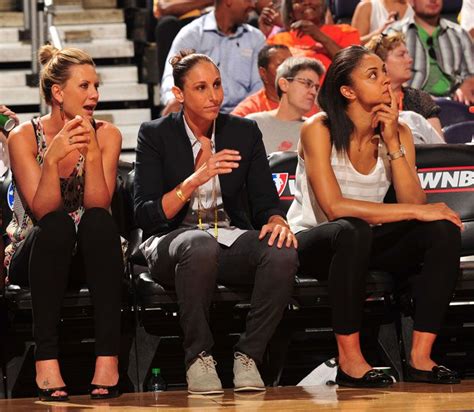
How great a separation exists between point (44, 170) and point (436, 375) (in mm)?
1526

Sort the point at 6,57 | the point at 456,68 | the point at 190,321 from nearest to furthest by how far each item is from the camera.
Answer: the point at 190,321 < the point at 456,68 < the point at 6,57

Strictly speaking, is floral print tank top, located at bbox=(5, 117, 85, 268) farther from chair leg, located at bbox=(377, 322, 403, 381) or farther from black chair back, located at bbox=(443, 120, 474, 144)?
black chair back, located at bbox=(443, 120, 474, 144)

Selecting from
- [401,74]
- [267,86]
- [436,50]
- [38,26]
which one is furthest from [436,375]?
[38,26]

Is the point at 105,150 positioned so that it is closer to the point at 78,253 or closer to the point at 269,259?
the point at 78,253

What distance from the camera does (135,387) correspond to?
4.22 meters

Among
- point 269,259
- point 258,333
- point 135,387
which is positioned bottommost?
Result: point 135,387

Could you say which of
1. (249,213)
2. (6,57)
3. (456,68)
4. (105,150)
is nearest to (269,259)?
(249,213)

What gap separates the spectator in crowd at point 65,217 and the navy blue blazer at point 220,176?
121mm

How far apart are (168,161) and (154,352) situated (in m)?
0.70

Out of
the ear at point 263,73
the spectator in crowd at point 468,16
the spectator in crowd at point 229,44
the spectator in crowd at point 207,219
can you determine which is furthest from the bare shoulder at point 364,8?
the spectator in crowd at point 207,219

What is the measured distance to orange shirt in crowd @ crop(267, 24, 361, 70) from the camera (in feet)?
23.1

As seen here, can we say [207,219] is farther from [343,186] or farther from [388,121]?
[388,121]

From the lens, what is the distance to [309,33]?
7008 millimetres

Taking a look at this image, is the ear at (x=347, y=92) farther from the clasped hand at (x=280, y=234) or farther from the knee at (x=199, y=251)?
the knee at (x=199, y=251)
